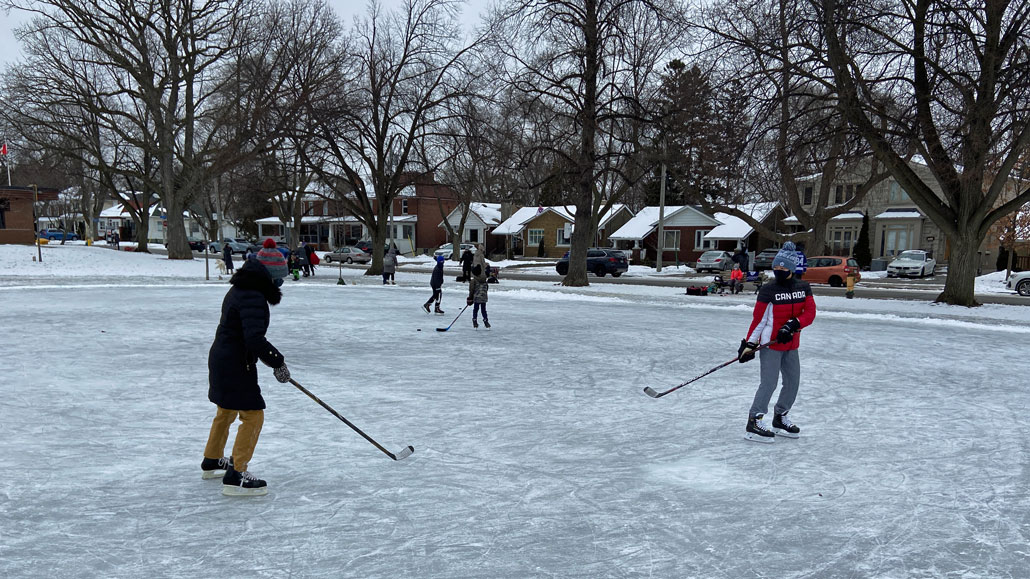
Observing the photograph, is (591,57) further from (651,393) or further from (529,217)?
(529,217)

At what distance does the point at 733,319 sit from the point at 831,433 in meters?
9.24

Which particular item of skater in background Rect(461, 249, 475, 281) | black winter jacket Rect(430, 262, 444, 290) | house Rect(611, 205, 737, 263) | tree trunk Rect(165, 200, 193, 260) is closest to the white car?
house Rect(611, 205, 737, 263)

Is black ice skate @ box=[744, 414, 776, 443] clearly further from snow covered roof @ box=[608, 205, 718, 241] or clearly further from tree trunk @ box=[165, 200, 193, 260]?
snow covered roof @ box=[608, 205, 718, 241]

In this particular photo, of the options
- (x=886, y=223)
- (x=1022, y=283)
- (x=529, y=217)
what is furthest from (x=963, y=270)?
(x=529, y=217)

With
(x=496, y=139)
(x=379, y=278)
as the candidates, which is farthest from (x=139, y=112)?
(x=496, y=139)

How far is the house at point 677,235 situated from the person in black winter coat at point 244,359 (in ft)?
140

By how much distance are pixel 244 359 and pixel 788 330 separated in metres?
4.36

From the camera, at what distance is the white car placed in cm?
3288

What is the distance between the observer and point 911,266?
1294 inches

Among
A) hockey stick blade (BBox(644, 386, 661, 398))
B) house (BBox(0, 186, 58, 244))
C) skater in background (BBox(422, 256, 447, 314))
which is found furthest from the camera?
house (BBox(0, 186, 58, 244))

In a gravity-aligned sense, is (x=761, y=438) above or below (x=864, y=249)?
below

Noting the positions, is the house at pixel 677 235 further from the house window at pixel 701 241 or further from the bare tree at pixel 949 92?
the bare tree at pixel 949 92

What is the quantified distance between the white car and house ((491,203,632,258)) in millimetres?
21512

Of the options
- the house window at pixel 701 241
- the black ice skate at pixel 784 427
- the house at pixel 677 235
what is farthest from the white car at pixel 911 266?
the black ice skate at pixel 784 427
